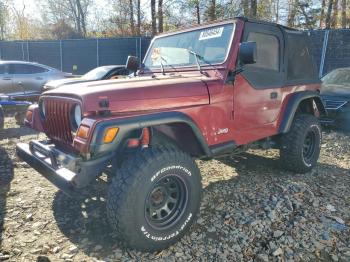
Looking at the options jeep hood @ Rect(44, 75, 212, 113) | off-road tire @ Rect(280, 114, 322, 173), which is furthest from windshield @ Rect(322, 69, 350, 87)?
jeep hood @ Rect(44, 75, 212, 113)

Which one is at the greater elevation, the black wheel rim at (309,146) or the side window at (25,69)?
the side window at (25,69)

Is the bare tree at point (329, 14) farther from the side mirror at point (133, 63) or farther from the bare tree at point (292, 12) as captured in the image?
the side mirror at point (133, 63)

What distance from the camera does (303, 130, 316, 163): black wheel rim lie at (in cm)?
516

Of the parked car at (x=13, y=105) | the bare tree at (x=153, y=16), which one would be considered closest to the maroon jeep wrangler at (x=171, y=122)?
the parked car at (x=13, y=105)

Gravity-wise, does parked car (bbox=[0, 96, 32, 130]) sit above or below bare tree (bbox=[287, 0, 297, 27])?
below

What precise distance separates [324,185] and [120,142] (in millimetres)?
3135

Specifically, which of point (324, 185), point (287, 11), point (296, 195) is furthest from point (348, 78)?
point (287, 11)

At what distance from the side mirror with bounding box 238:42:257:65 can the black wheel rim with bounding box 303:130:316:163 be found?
2.19 metres

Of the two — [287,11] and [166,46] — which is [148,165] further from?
[287,11]

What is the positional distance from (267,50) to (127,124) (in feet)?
7.86

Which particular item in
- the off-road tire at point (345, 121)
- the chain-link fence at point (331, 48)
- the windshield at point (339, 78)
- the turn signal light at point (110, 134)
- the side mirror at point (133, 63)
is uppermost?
the chain-link fence at point (331, 48)

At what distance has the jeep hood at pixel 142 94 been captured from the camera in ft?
9.45

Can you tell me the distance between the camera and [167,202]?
3.24 meters

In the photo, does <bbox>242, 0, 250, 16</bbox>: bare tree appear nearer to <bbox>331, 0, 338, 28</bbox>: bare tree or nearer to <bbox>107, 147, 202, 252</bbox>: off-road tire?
<bbox>331, 0, 338, 28</bbox>: bare tree
